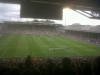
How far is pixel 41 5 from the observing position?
8.56 m

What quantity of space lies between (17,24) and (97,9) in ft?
244

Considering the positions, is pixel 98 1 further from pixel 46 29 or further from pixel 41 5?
pixel 46 29

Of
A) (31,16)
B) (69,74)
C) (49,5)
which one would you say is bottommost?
(69,74)

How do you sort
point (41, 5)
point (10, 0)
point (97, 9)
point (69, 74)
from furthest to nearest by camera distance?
point (97, 9), point (41, 5), point (10, 0), point (69, 74)

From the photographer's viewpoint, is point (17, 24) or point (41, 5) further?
point (17, 24)

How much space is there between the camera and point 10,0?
789 centimetres

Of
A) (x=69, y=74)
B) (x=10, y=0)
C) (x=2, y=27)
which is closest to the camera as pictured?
(x=69, y=74)

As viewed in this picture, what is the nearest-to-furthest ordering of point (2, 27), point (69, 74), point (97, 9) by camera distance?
point (69, 74), point (97, 9), point (2, 27)

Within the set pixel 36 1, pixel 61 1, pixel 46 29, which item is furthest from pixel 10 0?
pixel 46 29

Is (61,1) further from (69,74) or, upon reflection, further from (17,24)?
(17,24)

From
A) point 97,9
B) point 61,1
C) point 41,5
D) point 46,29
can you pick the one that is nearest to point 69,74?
point 61,1

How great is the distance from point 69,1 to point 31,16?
8.90ft

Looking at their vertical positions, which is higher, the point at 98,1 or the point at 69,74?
the point at 98,1

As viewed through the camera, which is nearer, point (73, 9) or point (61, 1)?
point (61, 1)
